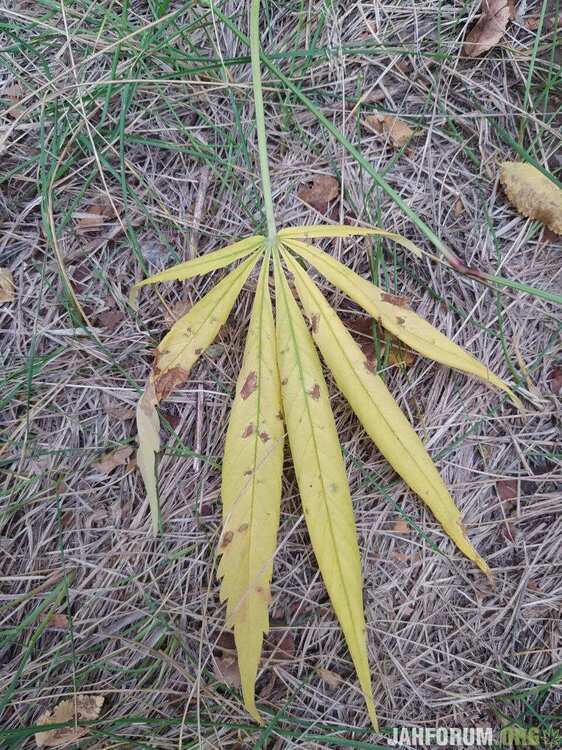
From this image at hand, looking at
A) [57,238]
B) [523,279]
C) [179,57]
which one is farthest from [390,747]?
[179,57]

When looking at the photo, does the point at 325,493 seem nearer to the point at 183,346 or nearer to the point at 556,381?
the point at 183,346

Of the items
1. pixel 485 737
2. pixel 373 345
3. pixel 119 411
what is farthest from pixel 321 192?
pixel 485 737

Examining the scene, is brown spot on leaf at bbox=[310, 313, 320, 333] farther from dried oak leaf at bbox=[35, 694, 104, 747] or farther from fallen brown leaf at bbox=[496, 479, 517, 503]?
dried oak leaf at bbox=[35, 694, 104, 747]

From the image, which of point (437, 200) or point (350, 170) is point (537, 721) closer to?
point (437, 200)

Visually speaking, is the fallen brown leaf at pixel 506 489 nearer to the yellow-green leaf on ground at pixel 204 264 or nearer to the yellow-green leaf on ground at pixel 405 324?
the yellow-green leaf on ground at pixel 405 324

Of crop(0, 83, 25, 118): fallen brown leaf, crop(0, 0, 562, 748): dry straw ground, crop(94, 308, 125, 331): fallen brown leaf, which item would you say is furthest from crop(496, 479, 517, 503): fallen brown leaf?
crop(0, 83, 25, 118): fallen brown leaf
